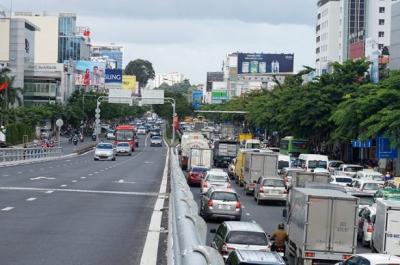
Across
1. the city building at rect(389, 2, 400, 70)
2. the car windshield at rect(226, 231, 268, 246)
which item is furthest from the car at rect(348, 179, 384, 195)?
the city building at rect(389, 2, 400, 70)

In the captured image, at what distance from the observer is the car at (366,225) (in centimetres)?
2836

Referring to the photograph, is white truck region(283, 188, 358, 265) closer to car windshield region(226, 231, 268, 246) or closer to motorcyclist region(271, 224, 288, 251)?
motorcyclist region(271, 224, 288, 251)

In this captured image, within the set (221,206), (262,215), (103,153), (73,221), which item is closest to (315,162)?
(262,215)

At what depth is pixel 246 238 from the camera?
22.1 m

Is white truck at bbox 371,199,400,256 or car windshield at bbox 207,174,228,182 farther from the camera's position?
car windshield at bbox 207,174,228,182

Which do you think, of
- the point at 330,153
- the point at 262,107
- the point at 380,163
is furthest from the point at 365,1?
the point at 380,163

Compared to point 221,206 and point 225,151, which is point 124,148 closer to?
point 225,151

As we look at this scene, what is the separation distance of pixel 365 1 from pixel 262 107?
1613 inches

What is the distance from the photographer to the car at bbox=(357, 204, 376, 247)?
93.0ft

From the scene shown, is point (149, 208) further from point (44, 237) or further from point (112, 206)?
point (44, 237)

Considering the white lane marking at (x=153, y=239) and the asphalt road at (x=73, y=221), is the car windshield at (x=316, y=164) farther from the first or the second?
the white lane marking at (x=153, y=239)

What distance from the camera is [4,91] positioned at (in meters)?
117

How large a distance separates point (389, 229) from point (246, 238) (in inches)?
192

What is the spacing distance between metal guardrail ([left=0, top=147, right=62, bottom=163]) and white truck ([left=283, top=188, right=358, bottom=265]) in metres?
45.1
